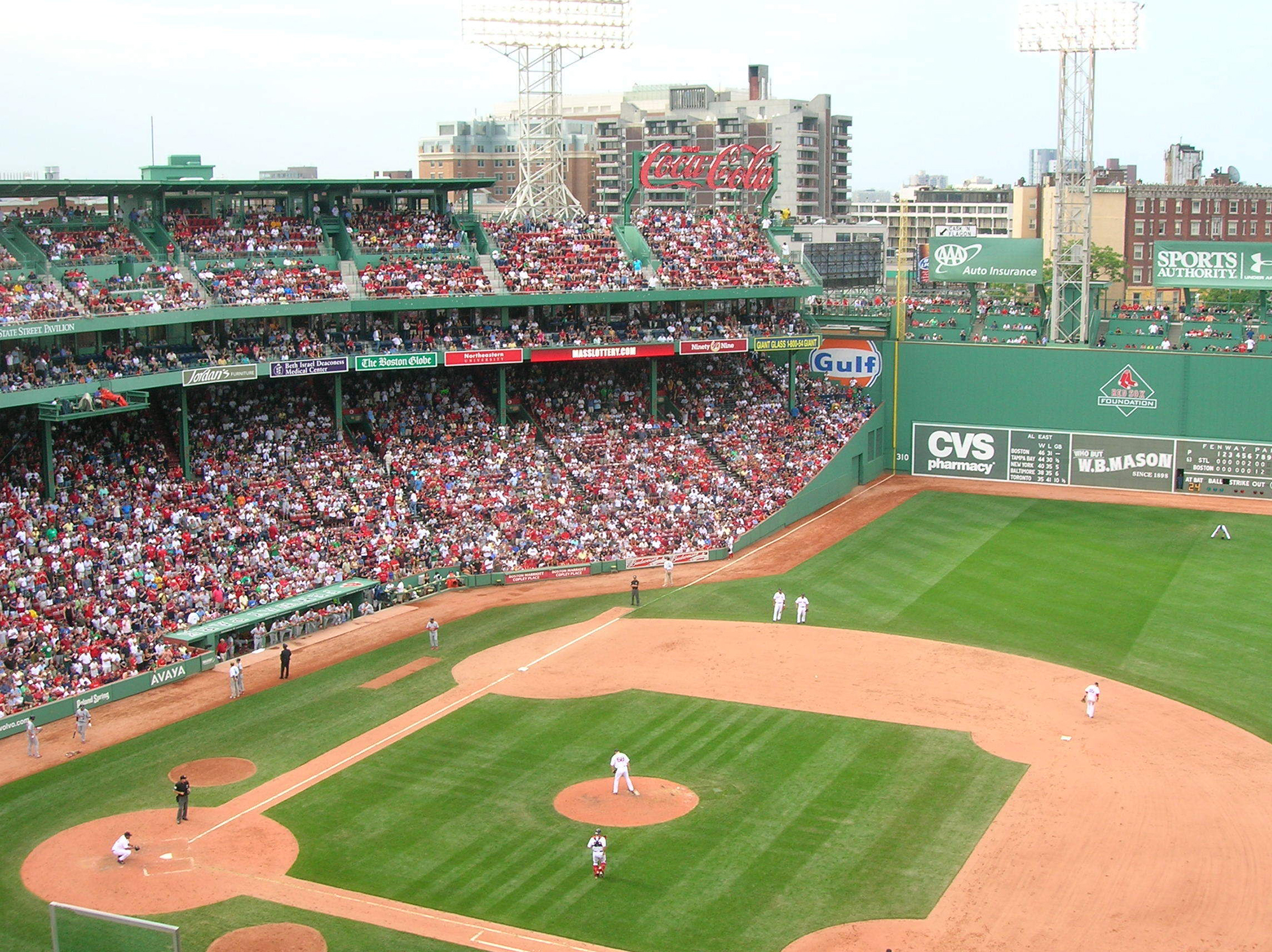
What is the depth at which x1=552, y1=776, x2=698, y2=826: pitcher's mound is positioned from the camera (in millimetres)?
26734

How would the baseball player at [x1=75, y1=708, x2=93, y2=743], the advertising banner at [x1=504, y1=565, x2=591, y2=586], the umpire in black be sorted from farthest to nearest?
the advertising banner at [x1=504, y1=565, x2=591, y2=586], the baseball player at [x1=75, y1=708, x2=93, y2=743], the umpire in black

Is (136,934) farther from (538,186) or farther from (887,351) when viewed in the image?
(538,186)

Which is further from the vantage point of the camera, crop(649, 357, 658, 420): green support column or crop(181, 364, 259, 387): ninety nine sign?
crop(649, 357, 658, 420): green support column

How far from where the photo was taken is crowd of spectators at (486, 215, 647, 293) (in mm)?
53531

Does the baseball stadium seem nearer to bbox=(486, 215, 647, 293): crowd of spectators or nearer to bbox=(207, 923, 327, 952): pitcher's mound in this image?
bbox=(207, 923, 327, 952): pitcher's mound

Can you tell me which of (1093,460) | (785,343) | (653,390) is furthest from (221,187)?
(1093,460)

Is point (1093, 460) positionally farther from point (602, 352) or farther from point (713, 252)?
point (602, 352)

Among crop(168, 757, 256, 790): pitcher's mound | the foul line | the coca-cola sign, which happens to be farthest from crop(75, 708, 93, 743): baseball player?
the coca-cola sign

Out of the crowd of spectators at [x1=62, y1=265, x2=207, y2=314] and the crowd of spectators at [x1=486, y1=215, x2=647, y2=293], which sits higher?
the crowd of spectators at [x1=486, y1=215, x2=647, y2=293]

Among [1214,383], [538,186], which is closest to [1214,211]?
[1214,383]

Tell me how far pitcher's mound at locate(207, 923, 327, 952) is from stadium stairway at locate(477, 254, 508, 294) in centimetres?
3273

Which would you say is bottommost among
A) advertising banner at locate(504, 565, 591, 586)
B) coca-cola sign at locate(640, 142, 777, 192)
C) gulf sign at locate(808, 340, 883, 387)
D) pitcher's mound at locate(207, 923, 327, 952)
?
pitcher's mound at locate(207, 923, 327, 952)

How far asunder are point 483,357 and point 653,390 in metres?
8.42

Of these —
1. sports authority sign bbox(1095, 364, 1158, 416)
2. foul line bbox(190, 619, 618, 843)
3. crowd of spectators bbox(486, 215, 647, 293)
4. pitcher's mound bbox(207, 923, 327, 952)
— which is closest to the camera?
pitcher's mound bbox(207, 923, 327, 952)
